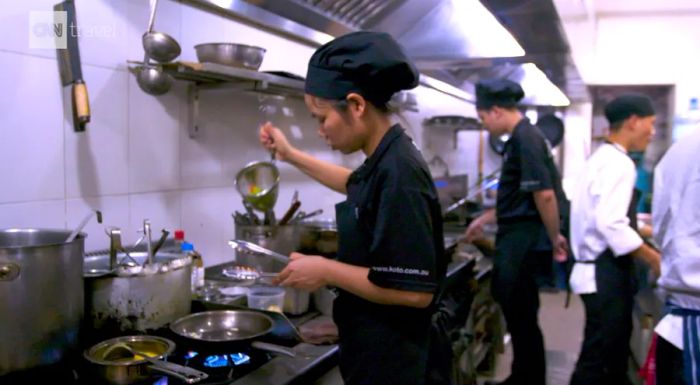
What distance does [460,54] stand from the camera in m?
1.85

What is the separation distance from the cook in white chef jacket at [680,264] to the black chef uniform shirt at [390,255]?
1.99 feet

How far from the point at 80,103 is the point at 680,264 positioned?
1.38m

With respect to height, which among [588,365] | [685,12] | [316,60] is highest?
[685,12]

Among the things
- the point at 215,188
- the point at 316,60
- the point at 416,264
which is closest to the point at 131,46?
the point at 215,188

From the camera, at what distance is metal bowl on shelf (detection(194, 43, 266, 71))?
149cm

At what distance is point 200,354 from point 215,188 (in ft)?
2.71

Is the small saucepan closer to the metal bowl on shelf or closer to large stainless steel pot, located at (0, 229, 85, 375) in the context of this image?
large stainless steel pot, located at (0, 229, 85, 375)

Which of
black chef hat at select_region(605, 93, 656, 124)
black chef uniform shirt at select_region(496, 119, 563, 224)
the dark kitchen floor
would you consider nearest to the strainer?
black chef uniform shirt at select_region(496, 119, 563, 224)

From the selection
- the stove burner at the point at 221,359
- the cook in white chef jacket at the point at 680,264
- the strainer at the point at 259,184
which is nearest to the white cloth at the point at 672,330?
the cook in white chef jacket at the point at 680,264

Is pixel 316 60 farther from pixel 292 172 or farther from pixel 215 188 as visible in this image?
pixel 292 172

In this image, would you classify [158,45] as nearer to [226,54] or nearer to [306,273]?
[226,54]

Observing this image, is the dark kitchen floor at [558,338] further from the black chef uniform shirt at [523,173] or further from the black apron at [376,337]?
the black apron at [376,337]

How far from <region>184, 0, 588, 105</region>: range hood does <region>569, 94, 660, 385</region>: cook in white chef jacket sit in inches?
14.5

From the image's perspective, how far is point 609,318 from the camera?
86.2 inches
